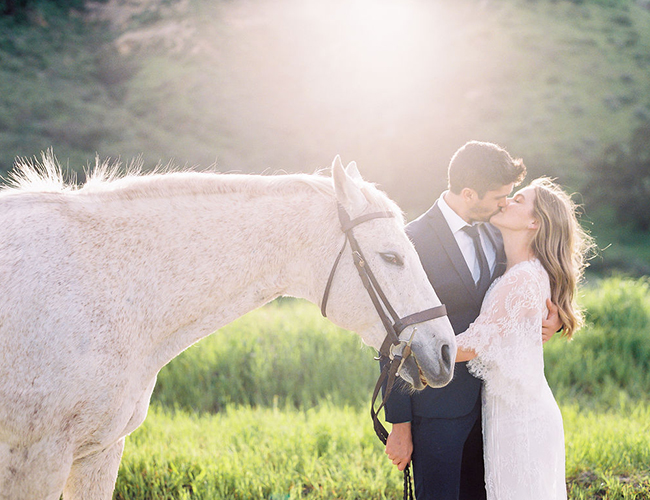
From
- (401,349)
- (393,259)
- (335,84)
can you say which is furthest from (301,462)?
(335,84)

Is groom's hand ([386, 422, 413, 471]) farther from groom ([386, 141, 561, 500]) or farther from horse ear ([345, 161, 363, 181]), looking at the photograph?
horse ear ([345, 161, 363, 181])

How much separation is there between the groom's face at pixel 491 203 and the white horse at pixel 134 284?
68 cm

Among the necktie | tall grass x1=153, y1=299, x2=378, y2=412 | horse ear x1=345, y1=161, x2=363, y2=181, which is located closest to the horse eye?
horse ear x1=345, y1=161, x2=363, y2=181

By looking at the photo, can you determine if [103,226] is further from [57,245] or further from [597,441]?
[597,441]

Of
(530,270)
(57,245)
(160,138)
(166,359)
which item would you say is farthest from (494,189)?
(160,138)

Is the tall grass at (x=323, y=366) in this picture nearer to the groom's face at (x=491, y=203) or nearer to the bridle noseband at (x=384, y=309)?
the groom's face at (x=491, y=203)

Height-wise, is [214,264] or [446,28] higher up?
[446,28]

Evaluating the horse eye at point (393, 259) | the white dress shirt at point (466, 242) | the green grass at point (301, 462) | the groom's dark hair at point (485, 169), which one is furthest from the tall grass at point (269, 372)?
the horse eye at point (393, 259)

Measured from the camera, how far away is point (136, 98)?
→ 35.4 meters

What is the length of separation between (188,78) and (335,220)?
39882 millimetres

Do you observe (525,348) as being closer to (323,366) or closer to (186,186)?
(186,186)

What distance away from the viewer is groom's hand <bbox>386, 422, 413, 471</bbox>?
2547 millimetres

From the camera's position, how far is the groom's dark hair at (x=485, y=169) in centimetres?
261

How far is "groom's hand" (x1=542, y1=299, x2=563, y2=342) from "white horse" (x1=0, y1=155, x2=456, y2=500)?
2.61 feet
